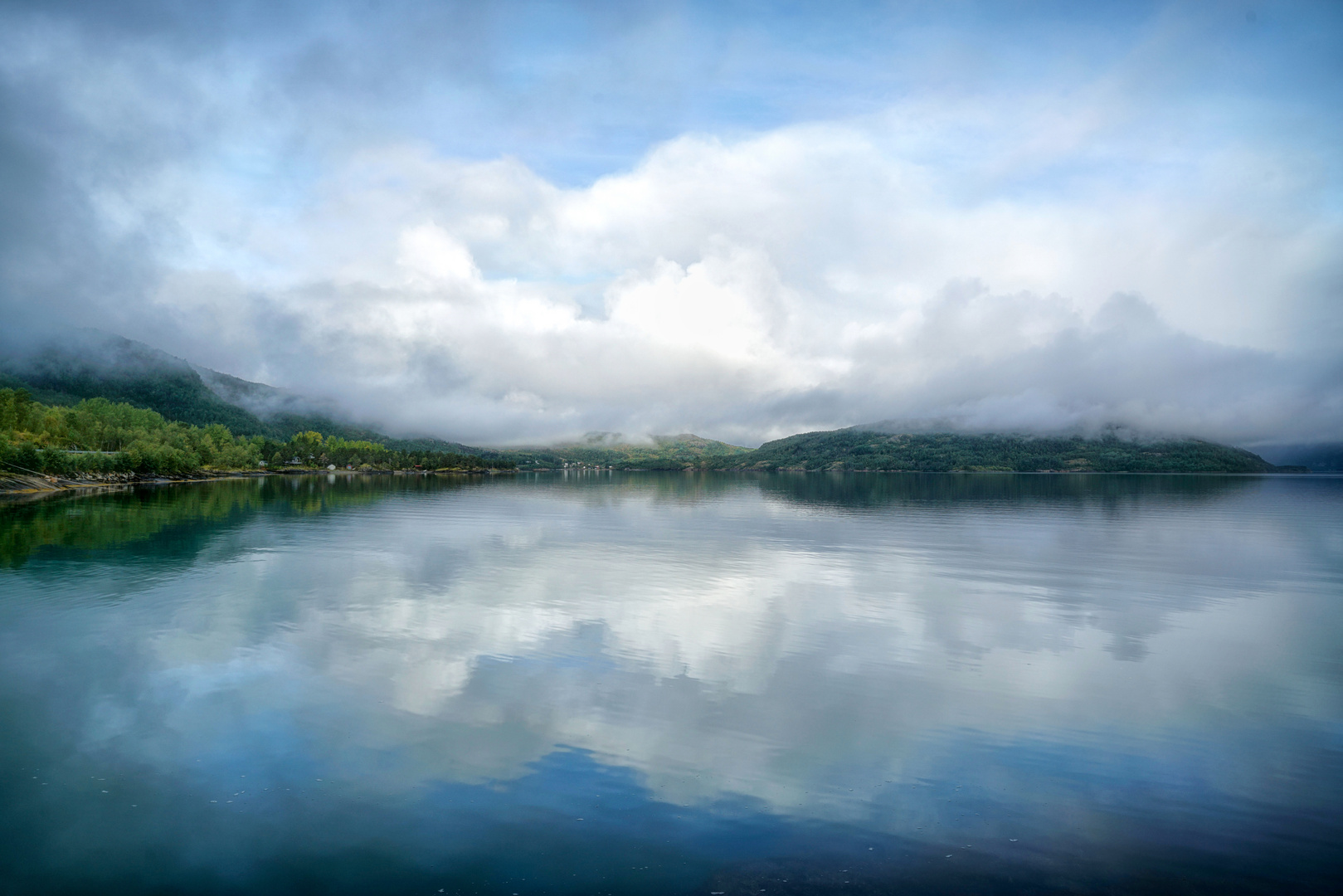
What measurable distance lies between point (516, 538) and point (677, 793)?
41.5 m

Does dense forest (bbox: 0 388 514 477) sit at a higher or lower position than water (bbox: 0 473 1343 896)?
higher

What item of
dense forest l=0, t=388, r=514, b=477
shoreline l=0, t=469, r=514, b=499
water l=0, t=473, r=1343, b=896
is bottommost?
water l=0, t=473, r=1343, b=896

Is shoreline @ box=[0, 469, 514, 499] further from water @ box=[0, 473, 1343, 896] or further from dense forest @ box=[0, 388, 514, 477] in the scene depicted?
water @ box=[0, 473, 1343, 896]

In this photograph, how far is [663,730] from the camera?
611 inches

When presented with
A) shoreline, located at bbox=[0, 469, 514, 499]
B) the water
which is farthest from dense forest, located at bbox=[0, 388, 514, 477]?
the water

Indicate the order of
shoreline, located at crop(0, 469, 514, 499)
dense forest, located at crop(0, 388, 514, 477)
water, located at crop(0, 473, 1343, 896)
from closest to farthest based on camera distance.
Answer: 1. water, located at crop(0, 473, 1343, 896)
2. shoreline, located at crop(0, 469, 514, 499)
3. dense forest, located at crop(0, 388, 514, 477)

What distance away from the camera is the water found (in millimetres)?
10648

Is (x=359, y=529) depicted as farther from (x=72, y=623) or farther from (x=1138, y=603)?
(x=1138, y=603)

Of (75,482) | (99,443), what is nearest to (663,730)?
(75,482)

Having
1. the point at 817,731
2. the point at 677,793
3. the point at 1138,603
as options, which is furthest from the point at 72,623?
the point at 1138,603

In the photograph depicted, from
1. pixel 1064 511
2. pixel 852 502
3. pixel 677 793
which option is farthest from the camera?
pixel 852 502

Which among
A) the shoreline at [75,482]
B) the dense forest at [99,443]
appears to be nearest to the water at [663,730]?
the shoreline at [75,482]

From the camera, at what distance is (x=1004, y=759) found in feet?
A: 47.1

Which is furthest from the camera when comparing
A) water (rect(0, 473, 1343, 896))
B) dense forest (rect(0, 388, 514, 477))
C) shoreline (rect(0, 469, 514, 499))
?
dense forest (rect(0, 388, 514, 477))
